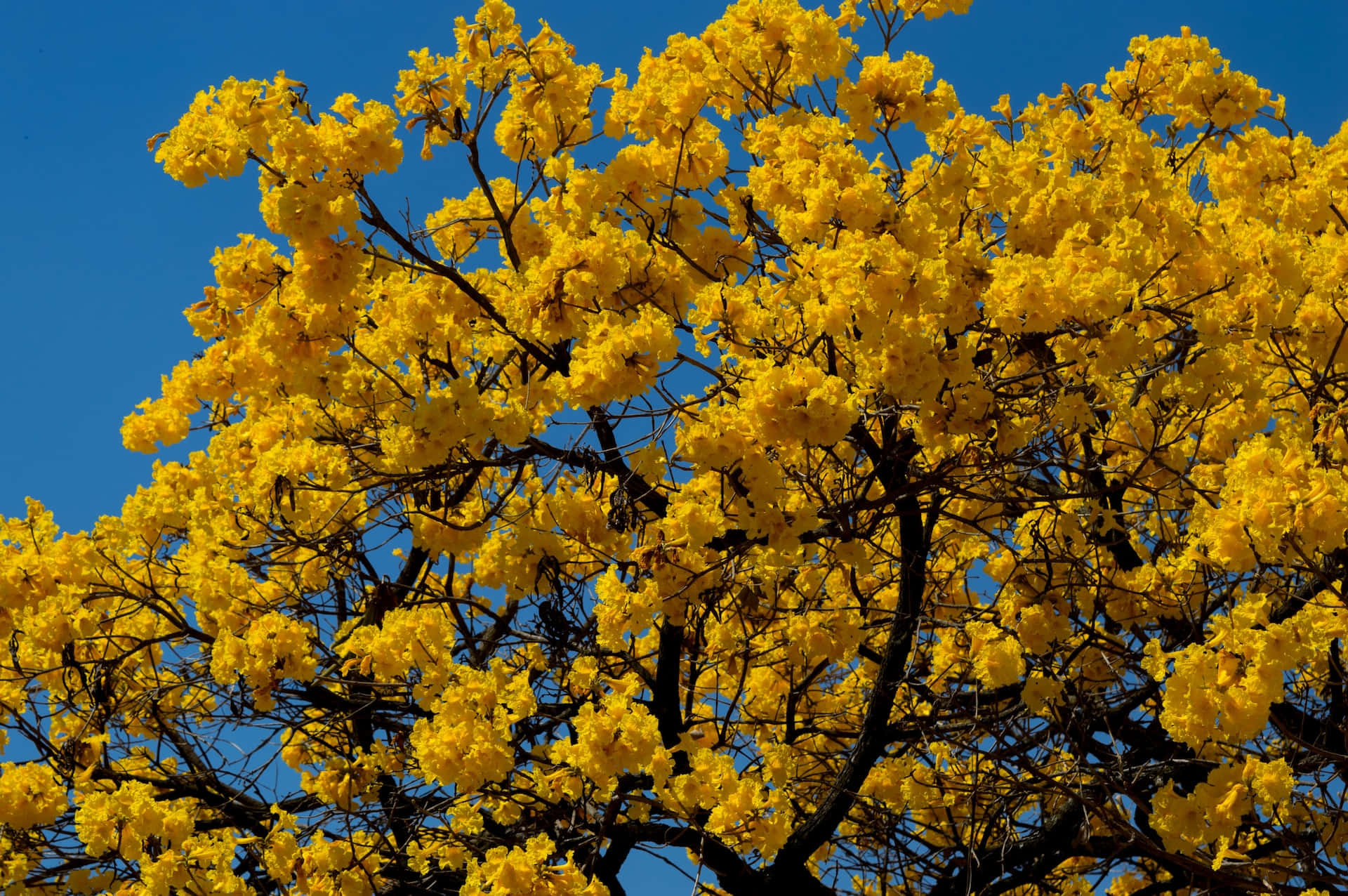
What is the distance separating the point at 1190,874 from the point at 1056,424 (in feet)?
6.86

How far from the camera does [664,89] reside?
183 inches

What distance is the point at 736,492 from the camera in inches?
157

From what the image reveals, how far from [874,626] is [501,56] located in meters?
A: 3.29

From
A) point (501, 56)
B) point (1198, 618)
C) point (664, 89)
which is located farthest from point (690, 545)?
point (1198, 618)

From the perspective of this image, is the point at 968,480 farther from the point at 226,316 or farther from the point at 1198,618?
the point at 226,316

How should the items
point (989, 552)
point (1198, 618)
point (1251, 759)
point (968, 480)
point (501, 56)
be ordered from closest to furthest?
point (1251, 759) < point (501, 56) < point (1198, 618) < point (968, 480) < point (989, 552)

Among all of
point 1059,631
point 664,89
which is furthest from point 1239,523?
point 664,89

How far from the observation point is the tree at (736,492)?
13.3 feet

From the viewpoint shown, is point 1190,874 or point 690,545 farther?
point 1190,874

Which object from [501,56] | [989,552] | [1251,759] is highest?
[501,56]

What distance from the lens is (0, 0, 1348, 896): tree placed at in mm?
4055

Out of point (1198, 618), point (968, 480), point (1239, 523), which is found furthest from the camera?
point (968, 480)

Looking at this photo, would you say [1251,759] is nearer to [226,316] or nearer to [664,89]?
[664,89]

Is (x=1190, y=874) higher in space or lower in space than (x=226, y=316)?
lower
